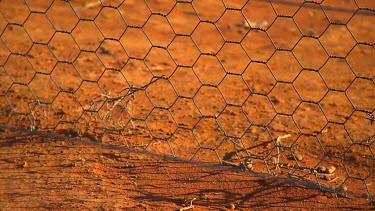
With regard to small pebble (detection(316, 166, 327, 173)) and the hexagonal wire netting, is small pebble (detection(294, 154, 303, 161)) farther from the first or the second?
small pebble (detection(316, 166, 327, 173))

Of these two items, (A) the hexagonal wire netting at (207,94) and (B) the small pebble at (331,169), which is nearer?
(B) the small pebble at (331,169)

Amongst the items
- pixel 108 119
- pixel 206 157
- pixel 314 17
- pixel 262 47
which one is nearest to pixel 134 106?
pixel 108 119

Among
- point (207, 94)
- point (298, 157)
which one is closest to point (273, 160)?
point (298, 157)

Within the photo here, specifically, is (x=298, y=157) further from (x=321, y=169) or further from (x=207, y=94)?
(x=207, y=94)

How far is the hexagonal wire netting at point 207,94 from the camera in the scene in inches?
127

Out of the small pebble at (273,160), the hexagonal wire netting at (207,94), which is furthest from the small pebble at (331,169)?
the small pebble at (273,160)

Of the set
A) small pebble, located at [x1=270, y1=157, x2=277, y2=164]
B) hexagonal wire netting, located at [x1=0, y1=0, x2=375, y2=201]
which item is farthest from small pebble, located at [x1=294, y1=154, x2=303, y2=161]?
small pebble, located at [x1=270, y1=157, x2=277, y2=164]

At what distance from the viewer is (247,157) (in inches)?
123

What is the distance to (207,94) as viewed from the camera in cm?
416

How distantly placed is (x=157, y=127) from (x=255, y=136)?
566 millimetres

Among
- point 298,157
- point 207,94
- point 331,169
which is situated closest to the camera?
point 331,169

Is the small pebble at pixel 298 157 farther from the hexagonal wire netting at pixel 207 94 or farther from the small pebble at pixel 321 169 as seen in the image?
the small pebble at pixel 321 169

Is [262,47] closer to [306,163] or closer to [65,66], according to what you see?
[65,66]

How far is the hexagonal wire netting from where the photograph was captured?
323cm
